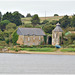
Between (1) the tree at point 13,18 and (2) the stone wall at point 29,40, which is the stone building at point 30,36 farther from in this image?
(1) the tree at point 13,18

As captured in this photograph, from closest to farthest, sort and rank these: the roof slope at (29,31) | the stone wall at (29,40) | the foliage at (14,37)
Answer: the foliage at (14,37)
the roof slope at (29,31)
the stone wall at (29,40)

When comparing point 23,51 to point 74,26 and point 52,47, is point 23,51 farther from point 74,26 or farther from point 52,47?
point 74,26

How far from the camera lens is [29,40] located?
81188 mm

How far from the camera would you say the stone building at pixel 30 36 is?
80.3m

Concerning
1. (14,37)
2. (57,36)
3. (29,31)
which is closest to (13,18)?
(29,31)

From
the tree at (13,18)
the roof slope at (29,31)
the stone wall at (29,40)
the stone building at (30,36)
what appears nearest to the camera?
the roof slope at (29,31)

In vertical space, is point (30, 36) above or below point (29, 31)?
below

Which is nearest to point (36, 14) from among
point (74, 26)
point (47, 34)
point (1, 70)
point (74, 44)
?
point (74, 26)

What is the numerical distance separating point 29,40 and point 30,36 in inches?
37.5

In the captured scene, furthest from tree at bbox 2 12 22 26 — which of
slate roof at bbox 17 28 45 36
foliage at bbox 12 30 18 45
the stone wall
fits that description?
foliage at bbox 12 30 18 45

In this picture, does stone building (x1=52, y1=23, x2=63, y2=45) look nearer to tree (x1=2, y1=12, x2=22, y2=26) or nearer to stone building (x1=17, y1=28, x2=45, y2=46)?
stone building (x1=17, y1=28, x2=45, y2=46)

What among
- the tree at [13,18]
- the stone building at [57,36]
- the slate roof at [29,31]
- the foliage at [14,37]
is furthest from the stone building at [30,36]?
the tree at [13,18]

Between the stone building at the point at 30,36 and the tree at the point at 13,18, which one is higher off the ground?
the tree at the point at 13,18

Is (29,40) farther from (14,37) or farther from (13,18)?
(13,18)
